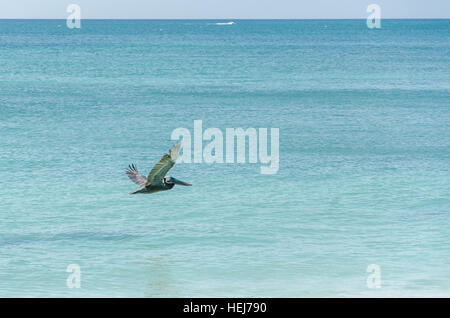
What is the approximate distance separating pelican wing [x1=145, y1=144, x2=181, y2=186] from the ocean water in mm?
4337

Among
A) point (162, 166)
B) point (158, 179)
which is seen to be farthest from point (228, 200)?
point (162, 166)

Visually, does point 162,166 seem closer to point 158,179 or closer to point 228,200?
point 158,179

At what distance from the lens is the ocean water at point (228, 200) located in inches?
970

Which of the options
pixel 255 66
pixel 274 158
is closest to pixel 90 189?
pixel 274 158

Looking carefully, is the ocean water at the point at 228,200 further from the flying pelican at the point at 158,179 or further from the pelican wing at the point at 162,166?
the pelican wing at the point at 162,166

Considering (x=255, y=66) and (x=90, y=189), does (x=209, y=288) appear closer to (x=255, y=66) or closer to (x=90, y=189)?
(x=90, y=189)

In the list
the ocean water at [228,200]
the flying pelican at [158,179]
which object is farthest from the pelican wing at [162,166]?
the ocean water at [228,200]

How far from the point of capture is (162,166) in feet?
63.3

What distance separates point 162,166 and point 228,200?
14.5 meters

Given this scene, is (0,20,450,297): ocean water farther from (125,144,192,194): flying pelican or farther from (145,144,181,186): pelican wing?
(145,144,181,186): pelican wing

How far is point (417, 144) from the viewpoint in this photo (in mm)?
46188

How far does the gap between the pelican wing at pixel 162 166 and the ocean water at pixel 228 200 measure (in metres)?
4.34

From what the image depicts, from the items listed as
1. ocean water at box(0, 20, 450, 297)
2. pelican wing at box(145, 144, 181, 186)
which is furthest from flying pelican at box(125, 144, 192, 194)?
ocean water at box(0, 20, 450, 297)
